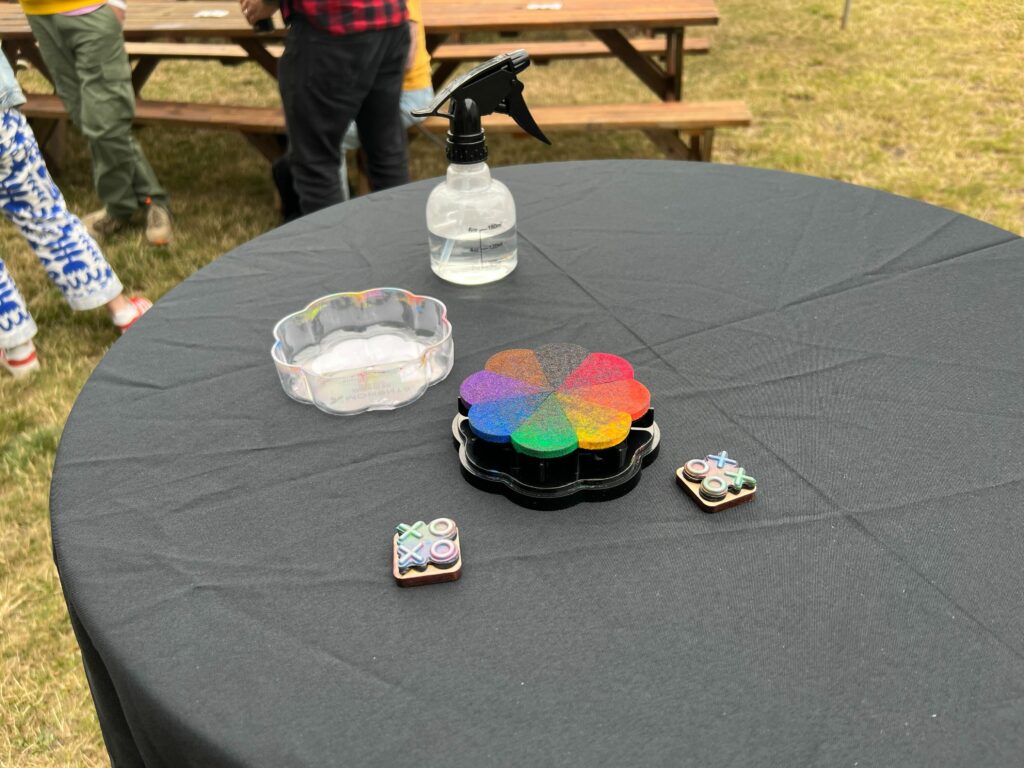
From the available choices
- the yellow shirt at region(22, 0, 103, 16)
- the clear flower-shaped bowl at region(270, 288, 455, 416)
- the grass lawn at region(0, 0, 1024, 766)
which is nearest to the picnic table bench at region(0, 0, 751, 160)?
the grass lawn at region(0, 0, 1024, 766)

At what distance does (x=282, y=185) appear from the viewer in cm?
302

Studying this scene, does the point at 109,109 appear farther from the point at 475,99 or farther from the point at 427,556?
the point at 427,556

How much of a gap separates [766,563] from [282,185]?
267cm

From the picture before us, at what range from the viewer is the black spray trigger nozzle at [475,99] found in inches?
→ 40.4

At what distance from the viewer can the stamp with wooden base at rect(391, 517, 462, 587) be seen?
2.41ft

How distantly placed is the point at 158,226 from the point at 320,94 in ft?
3.91

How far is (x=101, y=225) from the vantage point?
3.14 m

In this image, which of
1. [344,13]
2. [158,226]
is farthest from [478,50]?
[344,13]

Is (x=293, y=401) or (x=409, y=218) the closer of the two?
(x=293, y=401)

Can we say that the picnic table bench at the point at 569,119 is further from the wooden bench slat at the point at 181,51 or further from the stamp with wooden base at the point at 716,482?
the stamp with wooden base at the point at 716,482

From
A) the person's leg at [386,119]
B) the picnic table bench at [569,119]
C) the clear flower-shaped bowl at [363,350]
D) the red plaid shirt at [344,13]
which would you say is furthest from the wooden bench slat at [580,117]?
the clear flower-shaped bowl at [363,350]

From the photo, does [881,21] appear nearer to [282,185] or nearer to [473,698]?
[282,185]

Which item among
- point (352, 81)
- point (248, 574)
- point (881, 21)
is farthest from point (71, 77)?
point (881, 21)

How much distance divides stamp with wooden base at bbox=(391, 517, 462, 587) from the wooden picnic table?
280 cm
